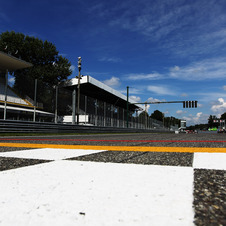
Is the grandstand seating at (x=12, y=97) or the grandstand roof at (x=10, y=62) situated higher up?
the grandstand roof at (x=10, y=62)

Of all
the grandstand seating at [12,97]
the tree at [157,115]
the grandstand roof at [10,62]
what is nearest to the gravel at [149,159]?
the grandstand seating at [12,97]

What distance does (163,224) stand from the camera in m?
1.03

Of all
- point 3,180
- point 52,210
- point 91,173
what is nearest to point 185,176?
point 91,173

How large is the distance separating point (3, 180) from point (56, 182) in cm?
47

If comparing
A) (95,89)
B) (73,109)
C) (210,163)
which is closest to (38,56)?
(95,89)

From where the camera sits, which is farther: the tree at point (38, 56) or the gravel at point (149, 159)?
the tree at point (38, 56)

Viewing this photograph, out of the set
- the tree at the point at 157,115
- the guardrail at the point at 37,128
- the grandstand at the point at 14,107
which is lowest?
the guardrail at the point at 37,128

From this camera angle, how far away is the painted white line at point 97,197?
1.09 m

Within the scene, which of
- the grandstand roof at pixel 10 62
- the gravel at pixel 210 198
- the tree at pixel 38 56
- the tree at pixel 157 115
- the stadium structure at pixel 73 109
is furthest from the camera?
the tree at pixel 157 115

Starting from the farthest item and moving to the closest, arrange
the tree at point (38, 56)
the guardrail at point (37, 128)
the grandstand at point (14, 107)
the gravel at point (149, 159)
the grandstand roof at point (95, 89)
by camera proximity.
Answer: the tree at point (38, 56), the grandstand roof at point (95, 89), the grandstand at point (14, 107), the guardrail at point (37, 128), the gravel at point (149, 159)

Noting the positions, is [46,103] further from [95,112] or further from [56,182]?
[56,182]

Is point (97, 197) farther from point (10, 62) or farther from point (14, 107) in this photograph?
point (10, 62)

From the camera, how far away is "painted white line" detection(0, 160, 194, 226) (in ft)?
3.58

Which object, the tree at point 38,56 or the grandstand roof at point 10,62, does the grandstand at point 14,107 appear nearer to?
the grandstand roof at point 10,62
